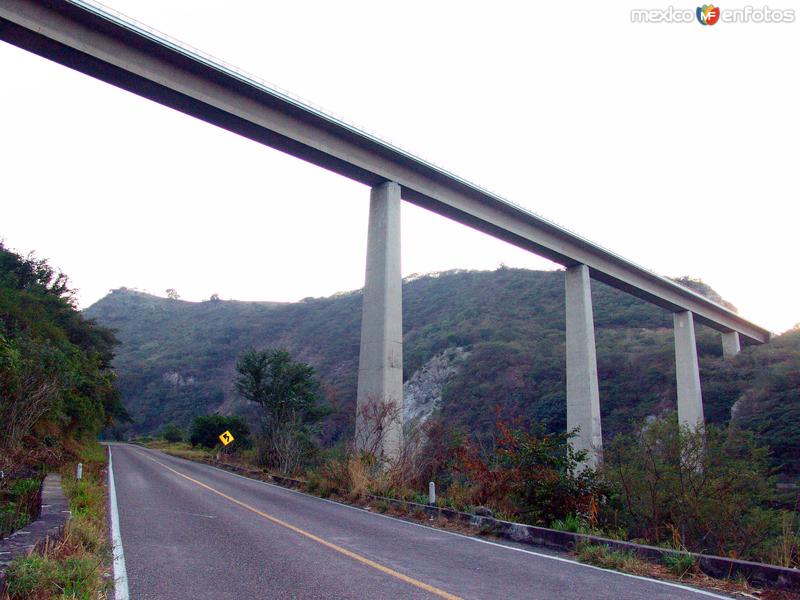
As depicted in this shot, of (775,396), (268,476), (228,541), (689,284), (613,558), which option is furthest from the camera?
(689,284)

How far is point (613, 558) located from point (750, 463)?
5309mm

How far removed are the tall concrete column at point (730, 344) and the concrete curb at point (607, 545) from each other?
146ft

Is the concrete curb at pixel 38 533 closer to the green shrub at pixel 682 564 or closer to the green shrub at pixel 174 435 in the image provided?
the green shrub at pixel 682 564

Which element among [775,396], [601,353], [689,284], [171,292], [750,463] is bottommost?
[750,463]

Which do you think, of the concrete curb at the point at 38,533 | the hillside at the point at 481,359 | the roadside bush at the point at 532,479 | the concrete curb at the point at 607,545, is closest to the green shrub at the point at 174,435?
the hillside at the point at 481,359

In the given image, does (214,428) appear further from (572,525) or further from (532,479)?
(572,525)

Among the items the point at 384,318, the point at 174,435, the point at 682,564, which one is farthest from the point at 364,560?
the point at 174,435

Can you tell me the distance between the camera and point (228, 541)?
Result: 829 cm

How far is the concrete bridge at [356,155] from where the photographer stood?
17.0 meters

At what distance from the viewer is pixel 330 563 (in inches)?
267

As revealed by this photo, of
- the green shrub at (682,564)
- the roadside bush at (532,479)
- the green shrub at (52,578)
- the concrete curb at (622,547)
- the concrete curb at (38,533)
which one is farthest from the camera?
the roadside bush at (532,479)

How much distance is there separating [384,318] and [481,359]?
37.1 metres

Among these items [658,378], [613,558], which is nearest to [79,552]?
[613,558]

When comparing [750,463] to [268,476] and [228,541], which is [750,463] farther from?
[268,476]
